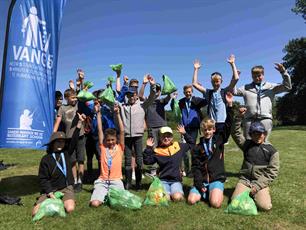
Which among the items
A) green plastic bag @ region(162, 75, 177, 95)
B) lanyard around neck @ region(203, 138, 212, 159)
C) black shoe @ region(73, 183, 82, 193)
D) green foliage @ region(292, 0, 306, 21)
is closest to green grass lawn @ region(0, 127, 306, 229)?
black shoe @ region(73, 183, 82, 193)

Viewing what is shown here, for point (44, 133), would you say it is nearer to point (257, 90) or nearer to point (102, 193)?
point (102, 193)

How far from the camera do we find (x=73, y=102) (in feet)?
26.7

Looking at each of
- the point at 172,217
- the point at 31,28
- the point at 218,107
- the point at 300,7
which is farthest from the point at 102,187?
the point at 300,7

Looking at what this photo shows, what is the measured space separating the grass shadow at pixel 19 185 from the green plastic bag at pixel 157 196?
10.0 feet

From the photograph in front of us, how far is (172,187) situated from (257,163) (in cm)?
176

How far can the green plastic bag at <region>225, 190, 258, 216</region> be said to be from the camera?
5898mm

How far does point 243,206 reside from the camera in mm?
5941

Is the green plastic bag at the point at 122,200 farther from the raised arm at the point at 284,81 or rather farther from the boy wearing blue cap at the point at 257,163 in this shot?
the raised arm at the point at 284,81

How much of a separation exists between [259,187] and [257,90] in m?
2.22

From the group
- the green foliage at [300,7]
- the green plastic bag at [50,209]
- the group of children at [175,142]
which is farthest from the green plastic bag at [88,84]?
the green foliage at [300,7]

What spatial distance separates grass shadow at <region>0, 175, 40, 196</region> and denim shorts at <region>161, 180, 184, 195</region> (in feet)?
10.4

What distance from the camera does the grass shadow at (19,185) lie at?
8.07 metres

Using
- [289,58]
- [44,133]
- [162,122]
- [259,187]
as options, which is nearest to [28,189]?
[44,133]

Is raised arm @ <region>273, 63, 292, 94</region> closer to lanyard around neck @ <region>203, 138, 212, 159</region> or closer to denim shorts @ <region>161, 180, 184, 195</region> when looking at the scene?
lanyard around neck @ <region>203, 138, 212, 159</region>
